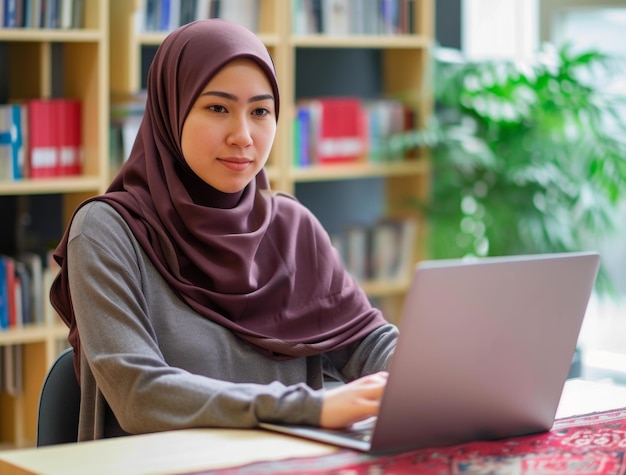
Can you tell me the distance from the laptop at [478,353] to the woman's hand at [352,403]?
17 millimetres

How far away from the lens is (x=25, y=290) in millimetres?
3828

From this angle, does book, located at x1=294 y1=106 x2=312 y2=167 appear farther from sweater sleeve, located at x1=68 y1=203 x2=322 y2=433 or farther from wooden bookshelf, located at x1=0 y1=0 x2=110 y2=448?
sweater sleeve, located at x1=68 y1=203 x2=322 y2=433

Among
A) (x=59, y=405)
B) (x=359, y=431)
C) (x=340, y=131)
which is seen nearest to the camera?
(x=359, y=431)

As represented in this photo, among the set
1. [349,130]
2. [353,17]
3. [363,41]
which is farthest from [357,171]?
[353,17]

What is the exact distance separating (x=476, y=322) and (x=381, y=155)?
127 inches

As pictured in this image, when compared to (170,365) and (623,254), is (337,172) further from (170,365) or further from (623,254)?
(170,365)

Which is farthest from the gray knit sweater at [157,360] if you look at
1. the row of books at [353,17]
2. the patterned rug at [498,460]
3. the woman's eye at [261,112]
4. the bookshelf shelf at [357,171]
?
the row of books at [353,17]

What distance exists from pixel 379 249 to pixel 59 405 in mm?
2891

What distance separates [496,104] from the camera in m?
4.45

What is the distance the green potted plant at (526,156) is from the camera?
4.11 metres

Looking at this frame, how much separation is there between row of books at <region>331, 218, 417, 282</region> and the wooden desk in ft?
10.0

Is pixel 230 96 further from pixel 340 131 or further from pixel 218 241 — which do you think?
pixel 340 131

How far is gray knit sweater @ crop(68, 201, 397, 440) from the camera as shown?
5.33 feet

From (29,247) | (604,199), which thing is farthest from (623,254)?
(29,247)
